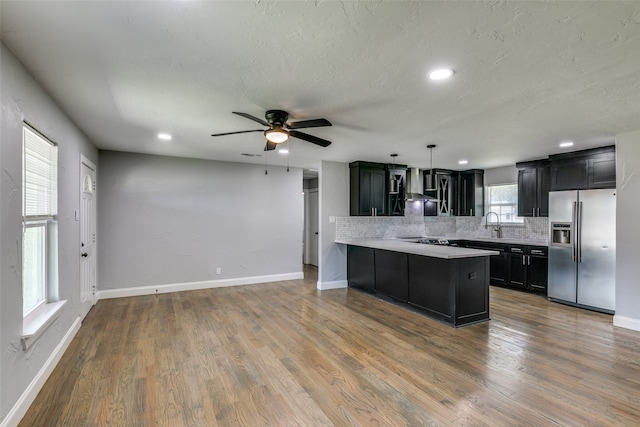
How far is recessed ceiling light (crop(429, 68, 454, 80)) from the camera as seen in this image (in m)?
2.27

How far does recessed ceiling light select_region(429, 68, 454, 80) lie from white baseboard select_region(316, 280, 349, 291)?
433cm

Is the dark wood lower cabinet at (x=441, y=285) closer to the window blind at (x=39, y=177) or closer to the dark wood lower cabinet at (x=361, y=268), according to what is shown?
the dark wood lower cabinet at (x=361, y=268)

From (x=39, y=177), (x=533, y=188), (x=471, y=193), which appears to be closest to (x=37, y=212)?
(x=39, y=177)

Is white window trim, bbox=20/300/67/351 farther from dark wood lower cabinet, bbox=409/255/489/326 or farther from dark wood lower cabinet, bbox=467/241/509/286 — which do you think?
dark wood lower cabinet, bbox=467/241/509/286

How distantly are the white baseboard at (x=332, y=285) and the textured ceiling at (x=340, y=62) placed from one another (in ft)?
10.3

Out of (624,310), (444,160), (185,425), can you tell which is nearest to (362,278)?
(444,160)

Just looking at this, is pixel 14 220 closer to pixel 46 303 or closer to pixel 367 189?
pixel 46 303

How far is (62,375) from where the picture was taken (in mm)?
2713

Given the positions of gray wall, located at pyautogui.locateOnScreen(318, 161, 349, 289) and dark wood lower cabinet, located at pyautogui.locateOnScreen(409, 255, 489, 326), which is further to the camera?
gray wall, located at pyautogui.locateOnScreen(318, 161, 349, 289)

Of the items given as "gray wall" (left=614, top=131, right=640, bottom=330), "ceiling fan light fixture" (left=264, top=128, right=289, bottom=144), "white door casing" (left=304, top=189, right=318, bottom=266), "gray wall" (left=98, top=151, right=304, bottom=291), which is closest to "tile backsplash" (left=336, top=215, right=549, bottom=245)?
"gray wall" (left=98, top=151, right=304, bottom=291)

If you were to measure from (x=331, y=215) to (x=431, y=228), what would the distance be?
274 centimetres

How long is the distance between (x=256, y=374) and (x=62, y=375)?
5.43ft

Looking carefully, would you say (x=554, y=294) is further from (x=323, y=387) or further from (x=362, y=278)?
(x=323, y=387)

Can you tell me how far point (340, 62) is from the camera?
2174mm
